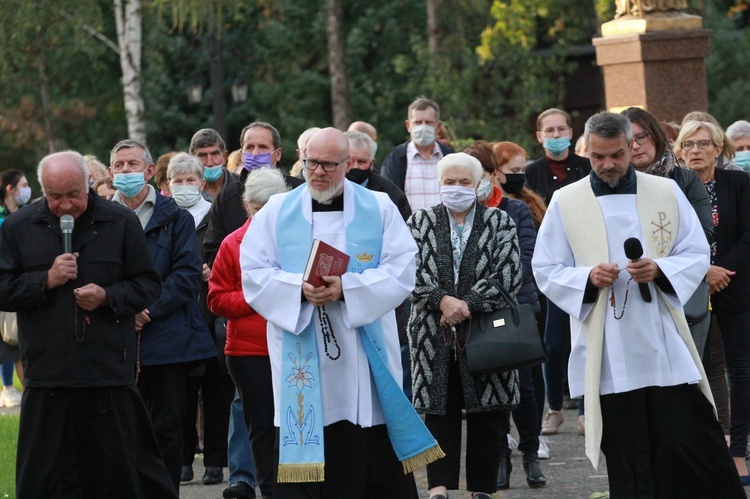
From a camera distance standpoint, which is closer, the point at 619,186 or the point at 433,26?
the point at 619,186

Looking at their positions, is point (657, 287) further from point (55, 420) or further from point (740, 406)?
point (55, 420)

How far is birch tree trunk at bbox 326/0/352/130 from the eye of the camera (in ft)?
91.0

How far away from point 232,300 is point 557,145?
13.0 ft

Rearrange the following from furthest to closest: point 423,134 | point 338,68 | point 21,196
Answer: point 338,68, point 21,196, point 423,134

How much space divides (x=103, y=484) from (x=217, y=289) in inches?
57.0

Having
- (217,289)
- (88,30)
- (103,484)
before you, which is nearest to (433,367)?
(217,289)

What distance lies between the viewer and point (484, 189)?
9477 millimetres

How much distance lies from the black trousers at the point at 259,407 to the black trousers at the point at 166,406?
1.43 feet

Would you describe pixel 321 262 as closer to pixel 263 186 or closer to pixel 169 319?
pixel 263 186

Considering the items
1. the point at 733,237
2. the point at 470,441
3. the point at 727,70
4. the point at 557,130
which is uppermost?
the point at 727,70

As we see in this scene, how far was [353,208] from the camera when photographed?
704 centimetres

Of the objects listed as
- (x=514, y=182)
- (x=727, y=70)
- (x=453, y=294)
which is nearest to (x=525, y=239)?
(x=514, y=182)

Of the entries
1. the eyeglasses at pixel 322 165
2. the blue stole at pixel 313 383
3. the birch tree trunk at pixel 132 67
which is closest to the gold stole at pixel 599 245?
the blue stole at pixel 313 383

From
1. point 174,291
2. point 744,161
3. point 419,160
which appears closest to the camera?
point 174,291
